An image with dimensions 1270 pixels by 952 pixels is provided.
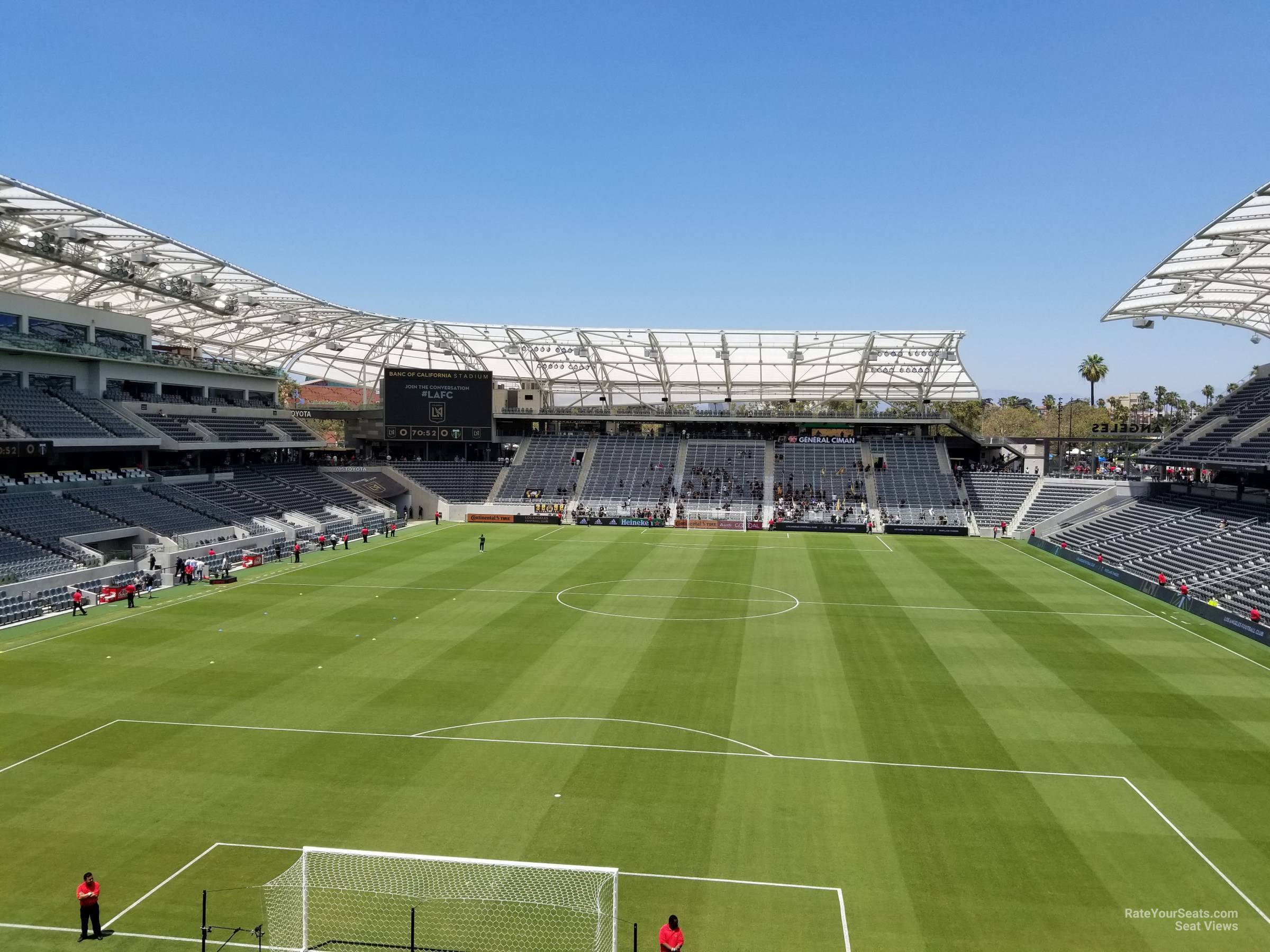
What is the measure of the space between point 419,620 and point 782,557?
21303mm

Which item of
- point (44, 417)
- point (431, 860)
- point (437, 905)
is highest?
point (44, 417)

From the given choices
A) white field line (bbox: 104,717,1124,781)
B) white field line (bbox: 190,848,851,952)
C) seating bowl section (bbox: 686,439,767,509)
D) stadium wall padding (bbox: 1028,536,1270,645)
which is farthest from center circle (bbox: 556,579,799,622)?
seating bowl section (bbox: 686,439,767,509)

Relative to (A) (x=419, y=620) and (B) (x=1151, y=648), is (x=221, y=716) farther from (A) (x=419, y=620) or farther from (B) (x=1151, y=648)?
(B) (x=1151, y=648)

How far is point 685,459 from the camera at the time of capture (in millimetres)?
67688

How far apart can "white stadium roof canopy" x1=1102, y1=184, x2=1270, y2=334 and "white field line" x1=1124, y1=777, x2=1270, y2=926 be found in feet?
67.8

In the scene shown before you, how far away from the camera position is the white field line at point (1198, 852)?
11.9 metres

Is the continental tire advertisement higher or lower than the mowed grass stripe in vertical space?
lower

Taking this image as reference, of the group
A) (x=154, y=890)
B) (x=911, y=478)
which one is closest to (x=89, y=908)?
(x=154, y=890)

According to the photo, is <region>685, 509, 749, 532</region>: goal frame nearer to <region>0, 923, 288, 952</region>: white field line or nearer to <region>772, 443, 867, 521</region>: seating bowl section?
<region>772, 443, 867, 521</region>: seating bowl section

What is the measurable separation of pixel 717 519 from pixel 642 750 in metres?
42.0

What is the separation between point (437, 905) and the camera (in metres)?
12.0

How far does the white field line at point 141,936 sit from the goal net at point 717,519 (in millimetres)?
47550

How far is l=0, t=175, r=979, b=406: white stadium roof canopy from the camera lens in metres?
44.7

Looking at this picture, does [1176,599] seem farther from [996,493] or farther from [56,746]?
[56,746]
